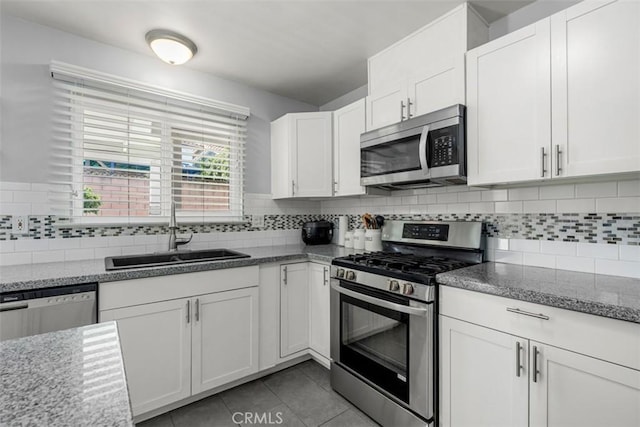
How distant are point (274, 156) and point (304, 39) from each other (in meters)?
1.10

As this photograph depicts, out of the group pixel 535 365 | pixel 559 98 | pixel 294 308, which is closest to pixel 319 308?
pixel 294 308

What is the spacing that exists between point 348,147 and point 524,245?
140 cm

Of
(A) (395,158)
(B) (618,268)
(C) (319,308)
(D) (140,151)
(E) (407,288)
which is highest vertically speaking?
(D) (140,151)

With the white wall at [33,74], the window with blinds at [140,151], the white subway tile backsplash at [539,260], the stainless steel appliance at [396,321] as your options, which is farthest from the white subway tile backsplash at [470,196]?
the white wall at [33,74]

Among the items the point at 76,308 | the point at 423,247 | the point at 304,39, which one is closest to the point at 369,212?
the point at 423,247

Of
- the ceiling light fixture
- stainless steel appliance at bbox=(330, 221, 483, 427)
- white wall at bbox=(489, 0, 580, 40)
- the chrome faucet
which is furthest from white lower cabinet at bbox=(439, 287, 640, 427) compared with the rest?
the ceiling light fixture

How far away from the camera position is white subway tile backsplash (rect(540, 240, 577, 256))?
63.3 inches

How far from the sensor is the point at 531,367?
1231mm

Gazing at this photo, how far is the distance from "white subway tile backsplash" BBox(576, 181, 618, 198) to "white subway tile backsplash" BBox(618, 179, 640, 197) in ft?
0.06

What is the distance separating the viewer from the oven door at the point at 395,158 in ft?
6.00

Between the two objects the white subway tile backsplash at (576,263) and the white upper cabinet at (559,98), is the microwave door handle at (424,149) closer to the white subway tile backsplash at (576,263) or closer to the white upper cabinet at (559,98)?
the white upper cabinet at (559,98)

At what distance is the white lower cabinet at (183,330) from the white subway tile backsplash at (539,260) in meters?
1.70

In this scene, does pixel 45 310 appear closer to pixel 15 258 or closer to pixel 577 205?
pixel 15 258

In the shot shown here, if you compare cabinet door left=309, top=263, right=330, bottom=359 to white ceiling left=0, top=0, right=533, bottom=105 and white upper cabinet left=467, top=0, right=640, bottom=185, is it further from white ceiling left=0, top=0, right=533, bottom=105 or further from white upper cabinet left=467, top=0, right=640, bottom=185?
white ceiling left=0, top=0, right=533, bottom=105
